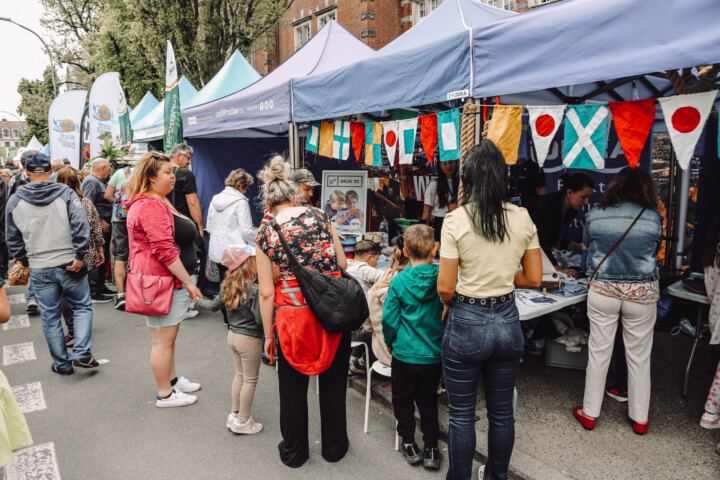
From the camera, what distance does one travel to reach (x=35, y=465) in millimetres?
3000

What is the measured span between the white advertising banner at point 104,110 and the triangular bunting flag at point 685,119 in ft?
34.0

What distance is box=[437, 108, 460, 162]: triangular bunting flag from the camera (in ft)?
12.0

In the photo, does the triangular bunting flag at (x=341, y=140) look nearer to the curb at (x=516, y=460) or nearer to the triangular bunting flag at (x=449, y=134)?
the triangular bunting flag at (x=449, y=134)

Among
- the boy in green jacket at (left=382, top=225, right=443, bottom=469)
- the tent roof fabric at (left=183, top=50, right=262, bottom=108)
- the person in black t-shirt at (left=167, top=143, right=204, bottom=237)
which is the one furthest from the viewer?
the tent roof fabric at (left=183, top=50, right=262, bottom=108)

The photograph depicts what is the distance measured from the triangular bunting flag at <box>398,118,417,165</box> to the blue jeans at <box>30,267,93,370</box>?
3.26 metres

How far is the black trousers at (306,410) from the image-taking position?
2791 mm

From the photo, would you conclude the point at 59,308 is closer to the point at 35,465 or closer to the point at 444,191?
the point at 35,465

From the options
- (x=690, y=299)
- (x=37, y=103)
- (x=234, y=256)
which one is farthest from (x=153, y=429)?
(x=37, y=103)

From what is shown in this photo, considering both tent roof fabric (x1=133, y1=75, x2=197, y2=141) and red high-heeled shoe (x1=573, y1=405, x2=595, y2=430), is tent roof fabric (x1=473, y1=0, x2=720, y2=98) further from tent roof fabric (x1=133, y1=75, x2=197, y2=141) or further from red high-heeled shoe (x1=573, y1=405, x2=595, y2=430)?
tent roof fabric (x1=133, y1=75, x2=197, y2=141)

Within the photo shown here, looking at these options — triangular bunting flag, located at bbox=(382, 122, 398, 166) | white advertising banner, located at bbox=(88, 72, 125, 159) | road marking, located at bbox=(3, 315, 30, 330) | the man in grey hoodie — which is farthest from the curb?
white advertising banner, located at bbox=(88, 72, 125, 159)

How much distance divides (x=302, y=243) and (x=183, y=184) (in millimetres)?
3831

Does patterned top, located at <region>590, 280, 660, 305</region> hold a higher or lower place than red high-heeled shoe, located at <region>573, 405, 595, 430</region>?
higher

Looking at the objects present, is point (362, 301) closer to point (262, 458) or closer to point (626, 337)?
point (262, 458)

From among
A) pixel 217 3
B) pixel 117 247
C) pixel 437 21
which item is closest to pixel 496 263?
pixel 437 21
